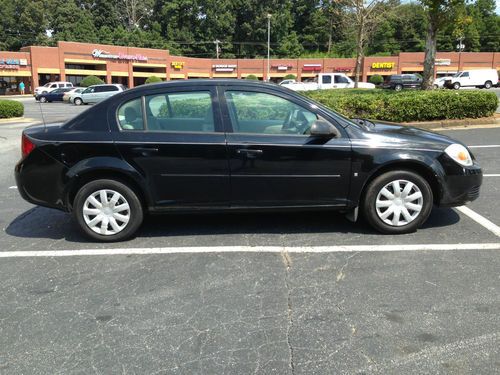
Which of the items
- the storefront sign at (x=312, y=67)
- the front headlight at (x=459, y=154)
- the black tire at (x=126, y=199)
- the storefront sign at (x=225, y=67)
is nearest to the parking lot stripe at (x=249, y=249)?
the black tire at (x=126, y=199)

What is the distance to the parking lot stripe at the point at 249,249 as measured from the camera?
450cm

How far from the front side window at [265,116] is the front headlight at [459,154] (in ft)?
4.70

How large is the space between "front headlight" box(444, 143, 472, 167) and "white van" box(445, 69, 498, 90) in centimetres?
3844

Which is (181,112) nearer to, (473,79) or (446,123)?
(446,123)

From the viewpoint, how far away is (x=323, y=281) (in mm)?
3863

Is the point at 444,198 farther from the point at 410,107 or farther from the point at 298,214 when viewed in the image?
the point at 410,107

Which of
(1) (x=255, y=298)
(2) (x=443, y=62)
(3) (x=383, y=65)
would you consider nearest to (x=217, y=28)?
(3) (x=383, y=65)

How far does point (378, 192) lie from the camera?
187 inches

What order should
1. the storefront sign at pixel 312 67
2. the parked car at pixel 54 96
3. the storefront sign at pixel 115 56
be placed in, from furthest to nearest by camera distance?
the storefront sign at pixel 312 67, the storefront sign at pixel 115 56, the parked car at pixel 54 96

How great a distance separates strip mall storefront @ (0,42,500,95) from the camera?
5588 cm

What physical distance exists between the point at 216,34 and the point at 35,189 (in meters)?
92.6

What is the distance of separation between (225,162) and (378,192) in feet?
5.15

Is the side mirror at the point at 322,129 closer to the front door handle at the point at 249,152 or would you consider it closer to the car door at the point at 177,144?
the front door handle at the point at 249,152

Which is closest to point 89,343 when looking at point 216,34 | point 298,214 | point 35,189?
point 35,189
